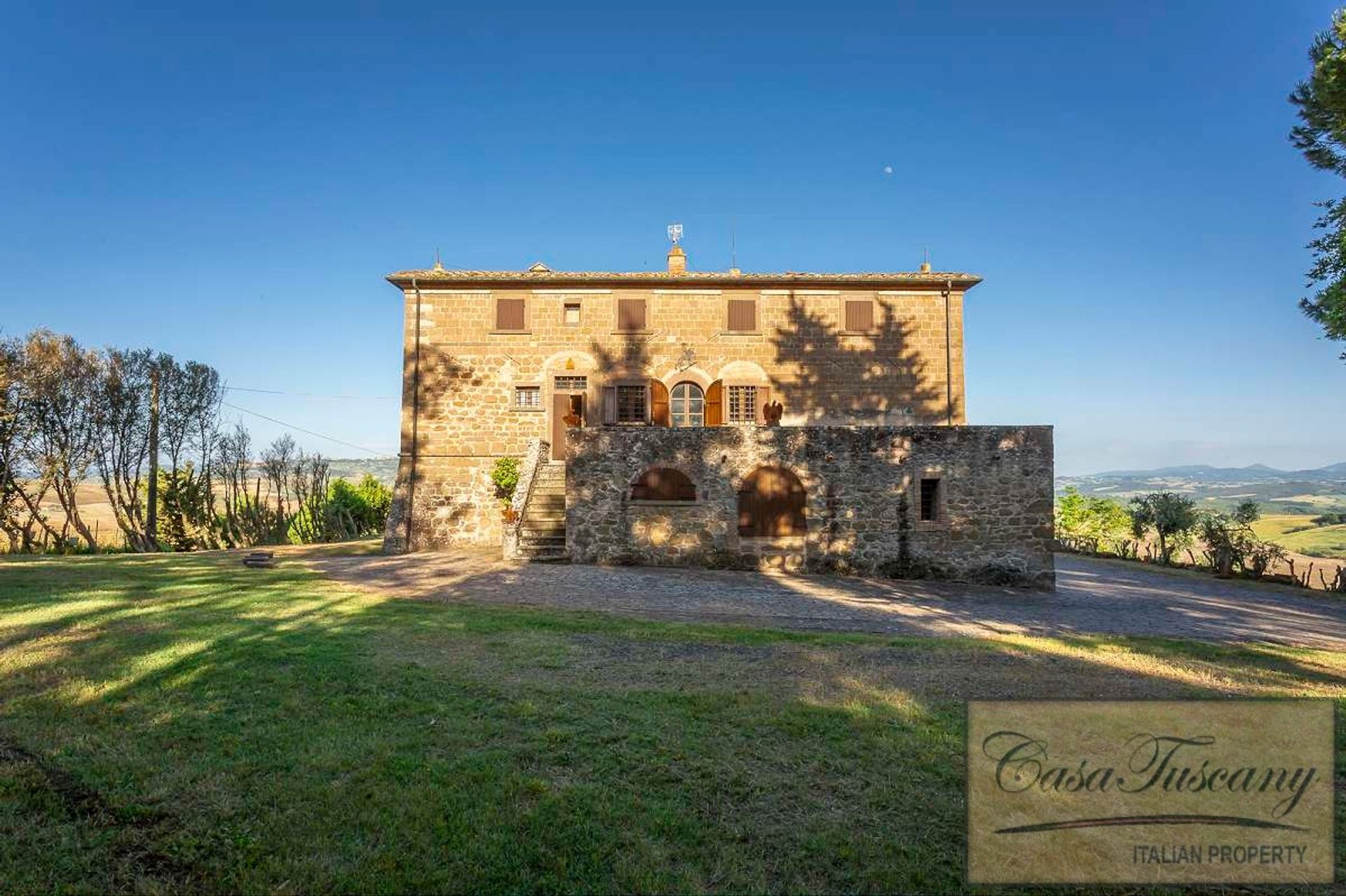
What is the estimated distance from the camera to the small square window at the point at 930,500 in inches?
552

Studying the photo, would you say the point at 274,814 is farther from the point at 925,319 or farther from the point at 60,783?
the point at 925,319

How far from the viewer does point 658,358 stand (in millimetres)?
18562

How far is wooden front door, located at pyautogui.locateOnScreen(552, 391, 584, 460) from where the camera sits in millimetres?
18328

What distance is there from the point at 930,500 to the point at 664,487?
644 cm

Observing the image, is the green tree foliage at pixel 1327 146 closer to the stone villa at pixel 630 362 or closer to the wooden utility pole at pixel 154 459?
the stone villa at pixel 630 362

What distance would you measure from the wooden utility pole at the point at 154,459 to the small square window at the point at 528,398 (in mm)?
13851

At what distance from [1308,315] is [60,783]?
23.1 meters

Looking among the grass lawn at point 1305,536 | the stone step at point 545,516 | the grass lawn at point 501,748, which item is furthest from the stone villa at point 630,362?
the grass lawn at point 1305,536

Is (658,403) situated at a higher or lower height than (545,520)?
higher

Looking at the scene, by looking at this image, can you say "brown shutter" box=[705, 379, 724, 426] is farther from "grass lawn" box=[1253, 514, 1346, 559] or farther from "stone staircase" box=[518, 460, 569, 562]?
"grass lawn" box=[1253, 514, 1346, 559]

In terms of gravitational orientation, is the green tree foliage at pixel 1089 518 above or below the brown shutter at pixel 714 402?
below

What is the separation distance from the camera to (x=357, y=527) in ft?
84.3

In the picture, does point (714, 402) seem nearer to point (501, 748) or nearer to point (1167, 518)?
point (501, 748)

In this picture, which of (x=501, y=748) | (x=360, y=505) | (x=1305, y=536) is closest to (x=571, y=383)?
(x=360, y=505)
